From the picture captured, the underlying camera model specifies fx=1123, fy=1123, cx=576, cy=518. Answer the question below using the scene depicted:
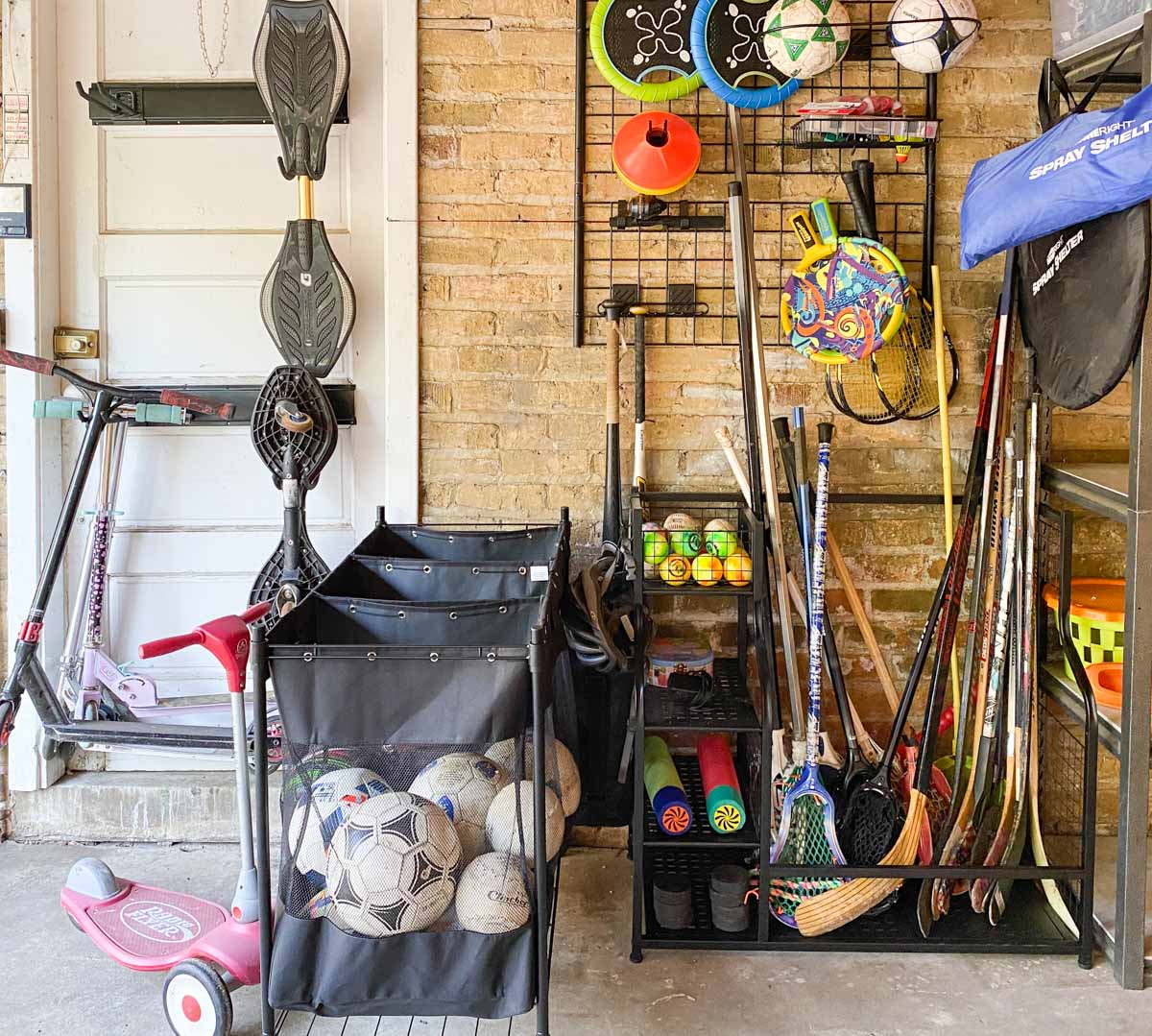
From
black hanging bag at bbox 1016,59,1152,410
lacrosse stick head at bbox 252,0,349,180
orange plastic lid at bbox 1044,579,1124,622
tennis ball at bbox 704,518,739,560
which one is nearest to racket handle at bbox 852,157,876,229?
black hanging bag at bbox 1016,59,1152,410

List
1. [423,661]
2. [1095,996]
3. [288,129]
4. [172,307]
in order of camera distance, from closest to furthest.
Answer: [423,661] < [1095,996] < [288,129] < [172,307]

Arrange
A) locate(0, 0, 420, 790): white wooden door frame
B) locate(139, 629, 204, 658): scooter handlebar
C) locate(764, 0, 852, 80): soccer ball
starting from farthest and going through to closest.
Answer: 1. locate(0, 0, 420, 790): white wooden door frame
2. locate(764, 0, 852, 80): soccer ball
3. locate(139, 629, 204, 658): scooter handlebar

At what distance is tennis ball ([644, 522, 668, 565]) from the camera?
2.46 metres

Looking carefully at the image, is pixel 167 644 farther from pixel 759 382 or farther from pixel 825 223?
pixel 825 223

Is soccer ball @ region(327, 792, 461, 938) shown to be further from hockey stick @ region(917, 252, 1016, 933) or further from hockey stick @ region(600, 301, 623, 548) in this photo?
hockey stick @ region(917, 252, 1016, 933)

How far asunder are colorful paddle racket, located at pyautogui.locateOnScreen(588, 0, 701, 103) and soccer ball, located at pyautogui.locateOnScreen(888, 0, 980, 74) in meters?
0.47

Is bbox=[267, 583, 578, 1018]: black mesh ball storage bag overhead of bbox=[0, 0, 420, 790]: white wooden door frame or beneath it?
beneath

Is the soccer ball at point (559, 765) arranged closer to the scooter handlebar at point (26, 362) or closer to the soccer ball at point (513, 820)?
the soccer ball at point (513, 820)

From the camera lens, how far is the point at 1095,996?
230 centimetres

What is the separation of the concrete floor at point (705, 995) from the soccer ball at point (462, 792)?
0.49 meters

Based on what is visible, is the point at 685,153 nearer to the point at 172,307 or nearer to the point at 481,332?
the point at 481,332

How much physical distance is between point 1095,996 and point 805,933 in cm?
59

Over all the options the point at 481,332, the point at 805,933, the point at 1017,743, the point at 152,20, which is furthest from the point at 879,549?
the point at 152,20

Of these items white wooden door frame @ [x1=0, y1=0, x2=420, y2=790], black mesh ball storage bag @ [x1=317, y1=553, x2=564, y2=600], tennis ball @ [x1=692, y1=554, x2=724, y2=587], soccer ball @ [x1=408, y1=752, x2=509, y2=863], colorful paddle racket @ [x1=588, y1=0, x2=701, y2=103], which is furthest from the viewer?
white wooden door frame @ [x1=0, y1=0, x2=420, y2=790]
